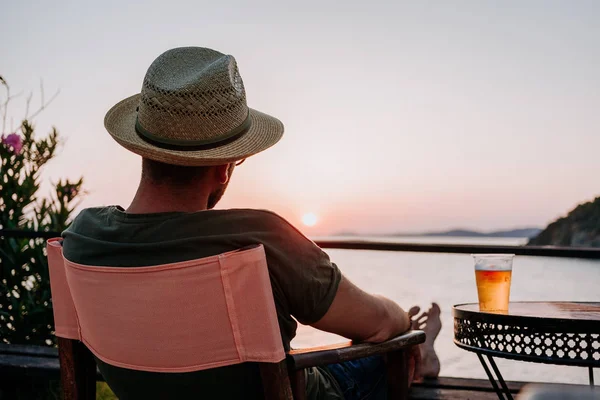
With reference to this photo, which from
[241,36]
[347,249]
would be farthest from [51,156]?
[347,249]

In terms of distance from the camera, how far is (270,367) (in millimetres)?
1291

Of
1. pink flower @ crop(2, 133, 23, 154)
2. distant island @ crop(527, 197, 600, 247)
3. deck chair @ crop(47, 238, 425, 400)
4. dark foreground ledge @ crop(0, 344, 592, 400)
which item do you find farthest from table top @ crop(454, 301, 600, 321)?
distant island @ crop(527, 197, 600, 247)

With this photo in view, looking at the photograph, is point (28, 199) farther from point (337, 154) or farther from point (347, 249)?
point (337, 154)

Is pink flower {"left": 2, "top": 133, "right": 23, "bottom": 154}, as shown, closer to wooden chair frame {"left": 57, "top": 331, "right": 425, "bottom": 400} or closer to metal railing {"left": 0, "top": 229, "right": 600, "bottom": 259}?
metal railing {"left": 0, "top": 229, "right": 600, "bottom": 259}

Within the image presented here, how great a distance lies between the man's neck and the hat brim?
0.07 meters

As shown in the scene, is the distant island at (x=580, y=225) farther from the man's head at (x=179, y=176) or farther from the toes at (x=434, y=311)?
the man's head at (x=179, y=176)

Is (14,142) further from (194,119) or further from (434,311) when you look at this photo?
(194,119)

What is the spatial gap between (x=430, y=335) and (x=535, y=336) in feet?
2.69

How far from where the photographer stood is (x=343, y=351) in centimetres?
147

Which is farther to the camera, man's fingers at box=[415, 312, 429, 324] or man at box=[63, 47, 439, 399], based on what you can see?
man's fingers at box=[415, 312, 429, 324]

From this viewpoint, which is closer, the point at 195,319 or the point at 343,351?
the point at 195,319

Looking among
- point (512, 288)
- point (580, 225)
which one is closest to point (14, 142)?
point (512, 288)

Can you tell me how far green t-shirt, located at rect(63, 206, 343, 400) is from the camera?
134 centimetres

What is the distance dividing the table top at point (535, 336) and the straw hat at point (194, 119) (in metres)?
0.72
